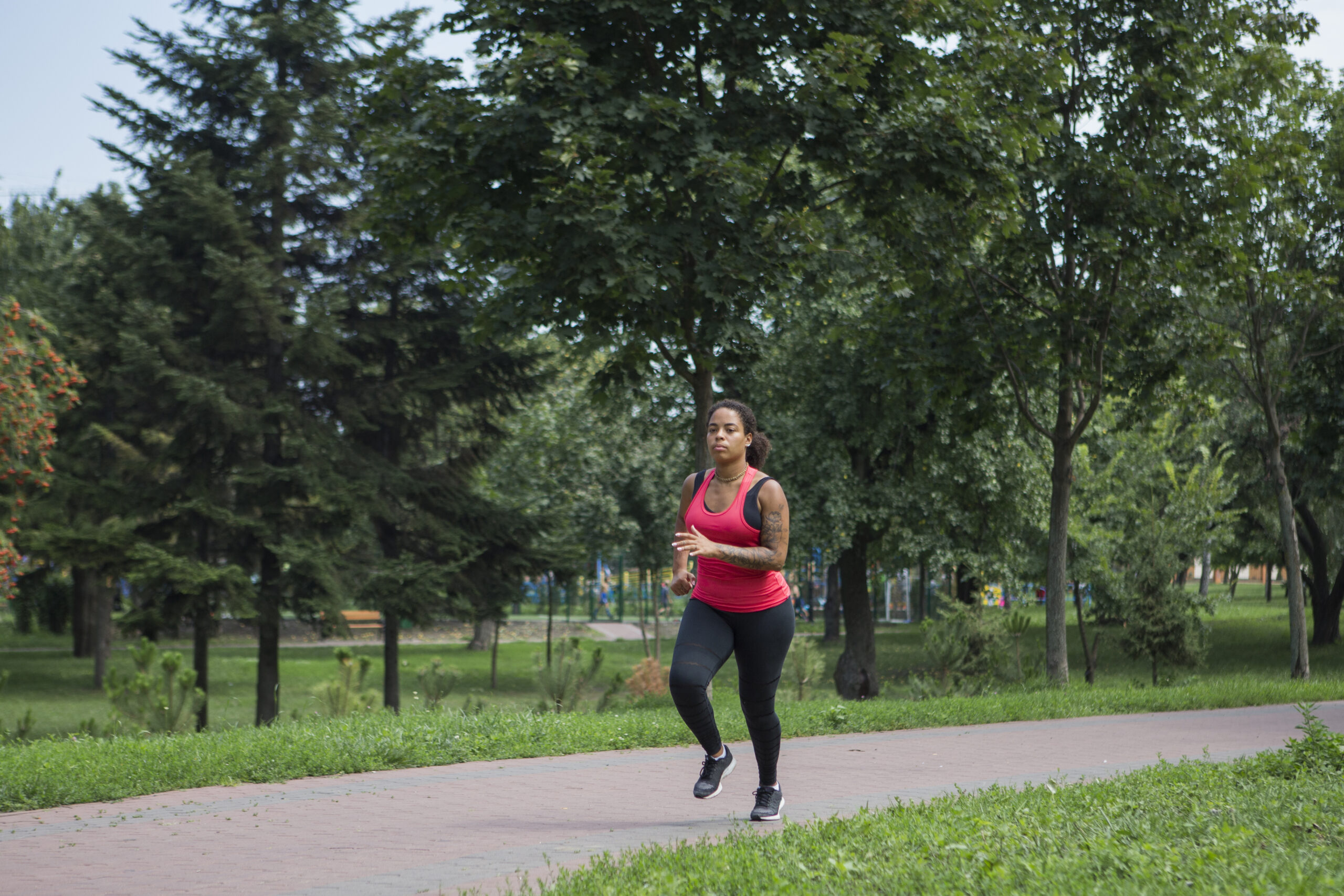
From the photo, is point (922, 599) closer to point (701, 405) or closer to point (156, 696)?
point (701, 405)

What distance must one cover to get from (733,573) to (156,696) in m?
7.66

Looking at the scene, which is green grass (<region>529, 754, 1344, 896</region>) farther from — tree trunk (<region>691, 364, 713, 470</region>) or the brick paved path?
tree trunk (<region>691, 364, 713, 470</region>)

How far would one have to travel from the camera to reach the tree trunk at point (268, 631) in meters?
17.6

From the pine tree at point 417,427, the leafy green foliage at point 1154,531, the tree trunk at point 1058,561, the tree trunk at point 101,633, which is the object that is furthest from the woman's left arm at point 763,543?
the tree trunk at point 101,633

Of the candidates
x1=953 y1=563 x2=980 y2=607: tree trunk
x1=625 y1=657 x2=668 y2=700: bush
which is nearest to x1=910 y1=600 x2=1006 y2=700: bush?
x1=953 y1=563 x2=980 y2=607: tree trunk

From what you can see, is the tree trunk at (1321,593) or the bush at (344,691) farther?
the tree trunk at (1321,593)

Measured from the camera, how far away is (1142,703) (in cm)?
1188

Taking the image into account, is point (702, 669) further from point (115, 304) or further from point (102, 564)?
point (115, 304)

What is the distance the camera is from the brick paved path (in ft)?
15.3

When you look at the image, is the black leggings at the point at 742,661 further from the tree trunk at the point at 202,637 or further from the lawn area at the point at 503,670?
the tree trunk at the point at 202,637

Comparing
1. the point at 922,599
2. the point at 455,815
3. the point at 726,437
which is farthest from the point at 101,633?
the point at 726,437

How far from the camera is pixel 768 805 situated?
558cm

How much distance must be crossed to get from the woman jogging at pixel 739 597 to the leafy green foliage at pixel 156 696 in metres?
7.09

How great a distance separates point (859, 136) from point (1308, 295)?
8.73 meters
